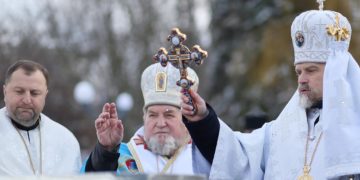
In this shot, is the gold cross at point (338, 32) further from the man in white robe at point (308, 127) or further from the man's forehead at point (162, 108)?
the man's forehead at point (162, 108)

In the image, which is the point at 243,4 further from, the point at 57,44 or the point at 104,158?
the point at 104,158

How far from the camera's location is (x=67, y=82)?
30.5m

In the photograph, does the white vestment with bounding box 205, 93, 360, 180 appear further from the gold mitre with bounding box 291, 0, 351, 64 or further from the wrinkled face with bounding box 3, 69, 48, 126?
the wrinkled face with bounding box 3, 69, 48, 126

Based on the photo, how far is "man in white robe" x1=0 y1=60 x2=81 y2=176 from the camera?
9.47 metres

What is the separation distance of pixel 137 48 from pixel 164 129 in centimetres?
2549

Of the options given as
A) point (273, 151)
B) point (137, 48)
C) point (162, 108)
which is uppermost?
point (137, 48)

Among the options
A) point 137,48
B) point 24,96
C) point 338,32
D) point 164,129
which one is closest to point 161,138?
point 164,129

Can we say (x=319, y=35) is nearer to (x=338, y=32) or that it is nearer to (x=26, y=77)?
(x=338, y=32)

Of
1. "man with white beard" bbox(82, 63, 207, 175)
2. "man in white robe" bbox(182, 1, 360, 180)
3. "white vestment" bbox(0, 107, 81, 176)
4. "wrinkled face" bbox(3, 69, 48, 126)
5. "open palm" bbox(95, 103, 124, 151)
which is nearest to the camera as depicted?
"man in white robe" bbox(182, 1, 360, 180)

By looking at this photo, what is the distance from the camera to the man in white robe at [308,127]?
842 cm

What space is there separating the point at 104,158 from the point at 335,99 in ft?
5.72

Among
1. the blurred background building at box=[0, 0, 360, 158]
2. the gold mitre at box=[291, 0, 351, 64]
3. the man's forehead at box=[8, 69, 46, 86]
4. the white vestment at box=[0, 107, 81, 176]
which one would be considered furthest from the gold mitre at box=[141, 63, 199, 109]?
the blurred background building at box=[0, 0, 360, 158]

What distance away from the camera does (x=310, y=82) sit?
8.57 m

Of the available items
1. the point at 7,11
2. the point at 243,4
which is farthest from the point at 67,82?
the point at 243,4
